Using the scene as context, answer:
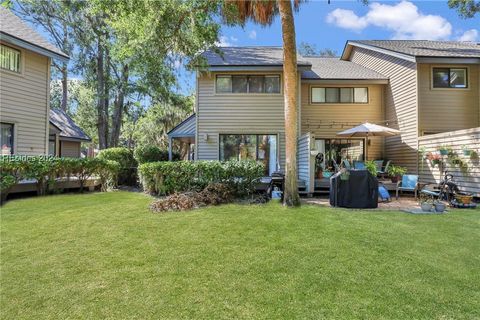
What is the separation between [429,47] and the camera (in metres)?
12.9

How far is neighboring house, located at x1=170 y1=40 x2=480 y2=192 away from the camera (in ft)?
37.7

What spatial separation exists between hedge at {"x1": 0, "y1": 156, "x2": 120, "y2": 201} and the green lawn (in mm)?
2575

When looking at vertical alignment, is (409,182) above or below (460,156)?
below

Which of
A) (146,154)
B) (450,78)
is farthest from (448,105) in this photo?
(146,154)

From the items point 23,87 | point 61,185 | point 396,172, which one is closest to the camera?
point 61,185

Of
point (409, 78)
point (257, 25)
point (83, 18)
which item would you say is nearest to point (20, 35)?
point (257, 25)

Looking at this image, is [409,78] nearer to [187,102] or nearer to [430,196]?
[430,196]

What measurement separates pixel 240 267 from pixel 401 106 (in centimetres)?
1146

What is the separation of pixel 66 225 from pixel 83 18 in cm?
2036

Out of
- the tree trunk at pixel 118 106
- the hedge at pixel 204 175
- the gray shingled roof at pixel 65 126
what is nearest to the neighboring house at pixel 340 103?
the hedge at pixel 204 175

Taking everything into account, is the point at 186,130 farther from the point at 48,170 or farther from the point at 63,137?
the point at 63,137

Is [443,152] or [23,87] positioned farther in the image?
[23,87]

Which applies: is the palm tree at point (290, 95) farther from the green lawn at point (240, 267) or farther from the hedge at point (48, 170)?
the hedge at point (48, 170)

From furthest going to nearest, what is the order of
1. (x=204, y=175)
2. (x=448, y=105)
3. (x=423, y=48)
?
(x=423, y=48), (x=448, y=105), (x=204, y=175)
